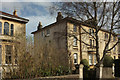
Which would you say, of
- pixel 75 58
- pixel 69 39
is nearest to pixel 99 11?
pixel 69 39

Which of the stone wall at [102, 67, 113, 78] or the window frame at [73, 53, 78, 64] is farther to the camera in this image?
the window frame at [73, 53, 78, 64]

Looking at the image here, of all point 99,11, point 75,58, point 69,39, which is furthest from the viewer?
point 75,58

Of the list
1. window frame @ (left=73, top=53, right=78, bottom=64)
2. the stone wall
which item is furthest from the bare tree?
window frame @ (left=73, top=53, right=78, bottom=64)

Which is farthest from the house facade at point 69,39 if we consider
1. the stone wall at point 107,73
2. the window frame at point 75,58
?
the stone wall at point 107,73

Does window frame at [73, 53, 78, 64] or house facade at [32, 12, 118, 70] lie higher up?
house facade at [32, 12, 118, 70]

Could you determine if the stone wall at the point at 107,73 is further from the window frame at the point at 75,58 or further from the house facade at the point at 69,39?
the window frame at the point at 75,58

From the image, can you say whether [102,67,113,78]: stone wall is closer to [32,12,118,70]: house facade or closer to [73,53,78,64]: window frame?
[32,12,118,70]: house facade

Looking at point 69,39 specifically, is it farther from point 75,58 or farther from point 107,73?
point 75,58

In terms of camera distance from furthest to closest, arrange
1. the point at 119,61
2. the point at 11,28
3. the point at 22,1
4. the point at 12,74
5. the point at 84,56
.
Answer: the point at 84,56 → the point at 11,28 → the point at 119,61 → the point at 12,74 → the point at 22,1

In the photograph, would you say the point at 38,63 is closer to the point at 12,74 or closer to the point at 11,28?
the point at 12,74

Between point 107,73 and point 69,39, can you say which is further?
point 69,39

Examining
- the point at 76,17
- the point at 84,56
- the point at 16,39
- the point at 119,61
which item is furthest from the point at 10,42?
the point at 84,56

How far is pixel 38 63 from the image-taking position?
9.29 m

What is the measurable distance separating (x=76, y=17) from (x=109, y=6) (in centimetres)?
222
